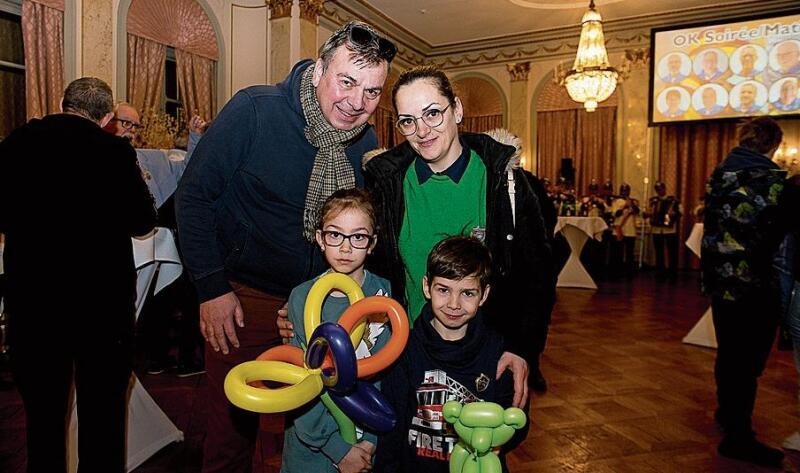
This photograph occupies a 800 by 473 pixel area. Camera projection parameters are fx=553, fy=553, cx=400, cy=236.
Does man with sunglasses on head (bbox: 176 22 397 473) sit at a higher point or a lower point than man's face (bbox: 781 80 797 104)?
lower

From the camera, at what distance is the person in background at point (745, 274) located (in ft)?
7.95

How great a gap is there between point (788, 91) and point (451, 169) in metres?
8.44

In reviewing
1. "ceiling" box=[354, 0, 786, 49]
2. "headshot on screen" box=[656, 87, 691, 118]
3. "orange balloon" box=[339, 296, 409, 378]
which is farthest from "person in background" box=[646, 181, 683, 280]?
"orange balloon" box=[339, 296, 409, 378]

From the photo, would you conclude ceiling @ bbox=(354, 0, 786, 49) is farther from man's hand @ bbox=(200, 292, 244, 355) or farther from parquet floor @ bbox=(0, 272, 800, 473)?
man's hand @ bbox=(200, 292, 244, 355)

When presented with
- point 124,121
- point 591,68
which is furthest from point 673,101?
point 124,121

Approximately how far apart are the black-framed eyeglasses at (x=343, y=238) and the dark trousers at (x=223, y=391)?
0.30 m

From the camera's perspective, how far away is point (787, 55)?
773 cm

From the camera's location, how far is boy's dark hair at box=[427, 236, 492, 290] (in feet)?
4.46

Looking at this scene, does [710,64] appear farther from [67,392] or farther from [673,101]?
[67,392]

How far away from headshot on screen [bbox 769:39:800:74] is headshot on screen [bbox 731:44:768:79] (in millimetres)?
108

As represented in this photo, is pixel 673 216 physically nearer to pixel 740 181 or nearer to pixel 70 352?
pixel 740 181

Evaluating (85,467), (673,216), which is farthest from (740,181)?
(673,216)

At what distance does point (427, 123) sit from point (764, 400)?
290 cm

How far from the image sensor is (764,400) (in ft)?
10.3
